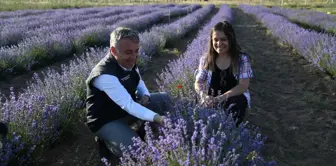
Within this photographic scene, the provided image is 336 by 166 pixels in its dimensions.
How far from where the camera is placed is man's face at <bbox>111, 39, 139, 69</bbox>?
2.26 m

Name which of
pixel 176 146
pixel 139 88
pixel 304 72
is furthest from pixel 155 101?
pixel 304 72

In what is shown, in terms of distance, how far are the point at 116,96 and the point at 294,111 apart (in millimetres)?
2498

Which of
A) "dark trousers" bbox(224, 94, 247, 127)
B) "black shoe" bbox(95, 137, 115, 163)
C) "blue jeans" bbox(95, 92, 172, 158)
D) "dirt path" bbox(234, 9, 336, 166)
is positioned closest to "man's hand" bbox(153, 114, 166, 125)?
"blue jeans" bbox(95, 92, 172, 158)

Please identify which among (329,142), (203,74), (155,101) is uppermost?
(203,74)

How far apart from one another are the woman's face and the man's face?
906 millimetres

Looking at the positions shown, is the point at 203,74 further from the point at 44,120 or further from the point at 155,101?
the point at 44,120

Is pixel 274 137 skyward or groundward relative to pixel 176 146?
groundward

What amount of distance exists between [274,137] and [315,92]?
5.89 ft

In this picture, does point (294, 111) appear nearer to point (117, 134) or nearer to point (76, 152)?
point (117, 134)

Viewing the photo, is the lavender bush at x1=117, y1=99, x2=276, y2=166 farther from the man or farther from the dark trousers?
the dark trousers

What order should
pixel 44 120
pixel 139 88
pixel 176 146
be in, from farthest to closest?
pixel 139 88 → pixel 44 120 → pixel 176 146

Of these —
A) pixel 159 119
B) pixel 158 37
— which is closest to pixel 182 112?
pixel 159 119

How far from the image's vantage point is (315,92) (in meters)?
4.55

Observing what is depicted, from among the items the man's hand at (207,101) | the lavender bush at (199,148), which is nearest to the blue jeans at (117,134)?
the man's hand at (207,101)
